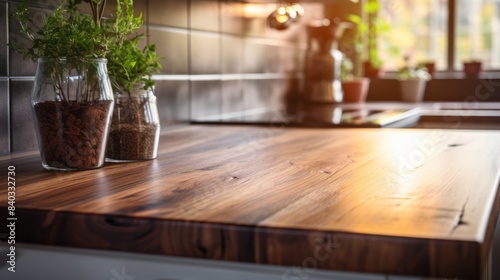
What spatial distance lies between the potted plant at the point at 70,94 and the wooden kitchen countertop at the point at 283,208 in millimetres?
34

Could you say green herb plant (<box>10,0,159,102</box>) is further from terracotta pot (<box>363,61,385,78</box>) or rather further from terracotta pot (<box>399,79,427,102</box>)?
terracotta pot (<box>363,61,385,78</box>)

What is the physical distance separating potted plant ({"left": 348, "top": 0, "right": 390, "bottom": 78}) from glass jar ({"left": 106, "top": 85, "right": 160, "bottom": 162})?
89.5 inches

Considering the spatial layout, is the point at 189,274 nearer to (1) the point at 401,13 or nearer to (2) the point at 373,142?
(2) the point at 373,142

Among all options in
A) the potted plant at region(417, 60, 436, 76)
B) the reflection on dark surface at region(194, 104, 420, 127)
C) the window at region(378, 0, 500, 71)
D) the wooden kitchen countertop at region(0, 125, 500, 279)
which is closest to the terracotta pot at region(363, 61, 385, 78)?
the window at region(378, 0, 500, 71)

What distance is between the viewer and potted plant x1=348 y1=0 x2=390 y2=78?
11.1ft

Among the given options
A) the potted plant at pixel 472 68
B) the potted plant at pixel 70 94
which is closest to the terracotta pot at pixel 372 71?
the potted plant at pixel 472 68

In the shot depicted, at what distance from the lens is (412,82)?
3.20 metres

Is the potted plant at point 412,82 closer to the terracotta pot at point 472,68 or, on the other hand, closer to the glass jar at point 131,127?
the terracotta pot at point 472,68

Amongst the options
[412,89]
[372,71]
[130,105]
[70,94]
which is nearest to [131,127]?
[130,105]

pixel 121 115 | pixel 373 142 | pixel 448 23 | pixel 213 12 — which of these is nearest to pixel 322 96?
pixel 213 12

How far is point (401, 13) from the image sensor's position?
3703mm

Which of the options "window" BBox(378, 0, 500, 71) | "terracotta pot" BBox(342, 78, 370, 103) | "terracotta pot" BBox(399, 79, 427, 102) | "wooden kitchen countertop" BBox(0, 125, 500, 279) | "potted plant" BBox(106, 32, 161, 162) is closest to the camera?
"wooden kitchen countertop" BBox(0, 125, 500, 279)

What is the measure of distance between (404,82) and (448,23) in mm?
500

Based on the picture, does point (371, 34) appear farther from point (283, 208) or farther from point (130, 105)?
point (283, 208)
